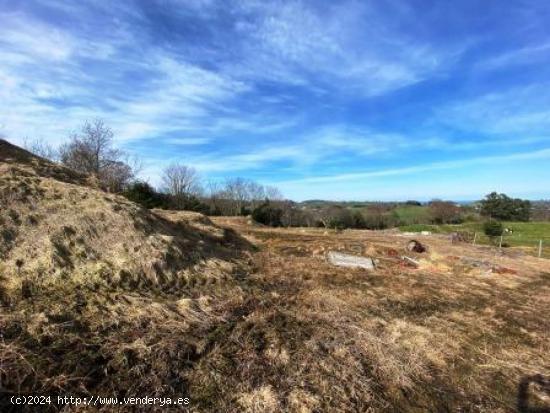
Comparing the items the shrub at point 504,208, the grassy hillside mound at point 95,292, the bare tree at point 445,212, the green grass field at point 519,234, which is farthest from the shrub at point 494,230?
the shrub at point 504,208

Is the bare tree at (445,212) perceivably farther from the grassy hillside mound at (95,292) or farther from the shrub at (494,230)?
the grassy hillside mound at (95,292)

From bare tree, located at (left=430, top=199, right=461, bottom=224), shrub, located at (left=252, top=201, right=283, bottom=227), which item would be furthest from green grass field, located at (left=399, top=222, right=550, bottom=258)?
shrub, located at (left=252, top=201, right=283, bottom=227)

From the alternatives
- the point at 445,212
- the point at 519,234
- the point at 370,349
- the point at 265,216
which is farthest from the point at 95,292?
the point at 445,212

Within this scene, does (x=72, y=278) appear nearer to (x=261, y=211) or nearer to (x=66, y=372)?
(x=66, y=372)

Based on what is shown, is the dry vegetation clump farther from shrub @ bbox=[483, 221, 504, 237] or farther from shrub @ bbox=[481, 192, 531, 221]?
shrub @ bbox=[481, 192, 531, 221]

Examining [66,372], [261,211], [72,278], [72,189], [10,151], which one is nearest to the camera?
[66,372]

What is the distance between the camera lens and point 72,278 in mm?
4754

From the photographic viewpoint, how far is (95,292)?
4691 mm

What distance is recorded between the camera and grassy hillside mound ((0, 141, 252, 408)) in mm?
3105

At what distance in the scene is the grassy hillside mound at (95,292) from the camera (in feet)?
10.2

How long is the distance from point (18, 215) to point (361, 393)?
5.54 meters

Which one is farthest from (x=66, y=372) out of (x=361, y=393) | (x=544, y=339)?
(x=544, y=339)

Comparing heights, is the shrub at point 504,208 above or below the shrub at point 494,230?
above

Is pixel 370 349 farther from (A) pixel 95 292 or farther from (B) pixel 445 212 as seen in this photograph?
A: (B) pixel 445 212
